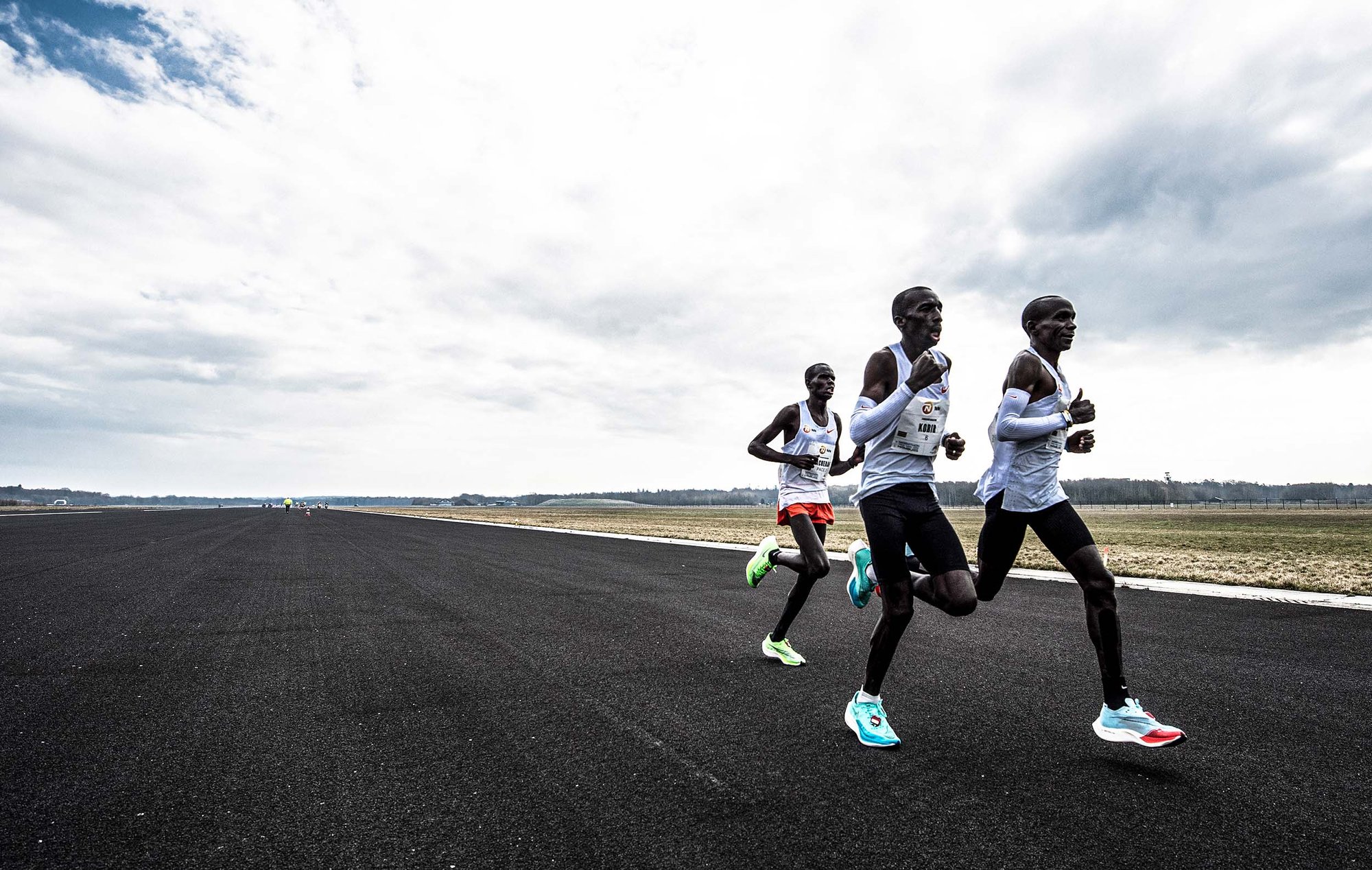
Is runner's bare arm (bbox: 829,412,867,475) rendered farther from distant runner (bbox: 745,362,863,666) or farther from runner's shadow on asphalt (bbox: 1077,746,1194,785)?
runner's shadow on asphalt (bbox: 1077,746,1194,785)

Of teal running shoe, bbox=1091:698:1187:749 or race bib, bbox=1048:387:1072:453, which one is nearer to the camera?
teal running shoe, bbox=1091:698:1187:749

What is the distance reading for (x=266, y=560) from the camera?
13719mm

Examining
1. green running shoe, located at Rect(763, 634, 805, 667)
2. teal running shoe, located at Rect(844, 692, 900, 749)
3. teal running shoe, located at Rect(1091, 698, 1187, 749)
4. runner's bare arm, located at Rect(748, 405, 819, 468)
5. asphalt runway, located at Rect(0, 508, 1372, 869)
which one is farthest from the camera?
runner's bare arm, located at Rect(748, 405, 819, 468)

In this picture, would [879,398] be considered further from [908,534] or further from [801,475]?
[801,475]

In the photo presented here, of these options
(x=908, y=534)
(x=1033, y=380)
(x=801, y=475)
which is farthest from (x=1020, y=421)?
(x=801, y=475)

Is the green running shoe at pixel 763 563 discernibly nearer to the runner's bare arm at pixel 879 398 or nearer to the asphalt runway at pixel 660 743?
the asphalt runway at pixel 660 743

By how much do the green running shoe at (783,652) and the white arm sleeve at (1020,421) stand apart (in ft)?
7.61

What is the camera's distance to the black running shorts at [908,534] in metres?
3.65

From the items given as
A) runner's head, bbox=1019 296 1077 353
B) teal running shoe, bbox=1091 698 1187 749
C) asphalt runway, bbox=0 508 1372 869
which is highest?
runner's head, bbox=1019 296 1077 353

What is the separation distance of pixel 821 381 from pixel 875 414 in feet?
6.44

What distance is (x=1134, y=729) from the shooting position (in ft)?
10.9

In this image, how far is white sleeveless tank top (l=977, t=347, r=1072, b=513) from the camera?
379 cm

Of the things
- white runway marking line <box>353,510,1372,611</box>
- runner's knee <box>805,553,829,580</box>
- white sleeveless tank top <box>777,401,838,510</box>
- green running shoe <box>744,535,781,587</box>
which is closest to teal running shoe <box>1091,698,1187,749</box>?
runner's knee <box>805,553,829,580</box>

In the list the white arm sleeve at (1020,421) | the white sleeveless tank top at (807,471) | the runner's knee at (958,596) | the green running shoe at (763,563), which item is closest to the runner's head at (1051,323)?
the white arm sleeve at (1020,421)
